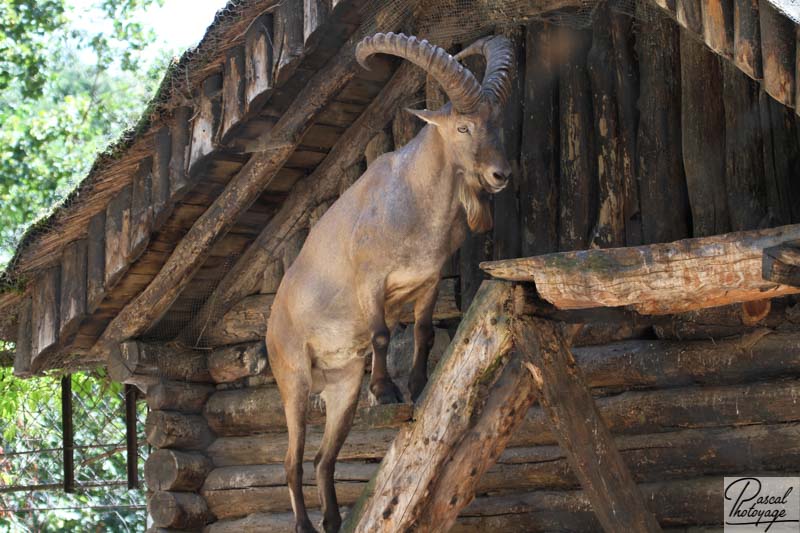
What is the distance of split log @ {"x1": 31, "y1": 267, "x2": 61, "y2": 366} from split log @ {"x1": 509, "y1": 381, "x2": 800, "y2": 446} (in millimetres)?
3207

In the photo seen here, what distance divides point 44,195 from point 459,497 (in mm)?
12138

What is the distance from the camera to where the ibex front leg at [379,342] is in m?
5.79

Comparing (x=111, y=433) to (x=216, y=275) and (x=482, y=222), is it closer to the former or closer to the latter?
(x=216, y=275)

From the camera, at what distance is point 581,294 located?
16.4 feet

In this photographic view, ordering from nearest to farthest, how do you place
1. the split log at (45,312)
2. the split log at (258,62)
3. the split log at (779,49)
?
1. the split log at (779,49)
2. the split log at (258,62)
3. the split log at (45,312)

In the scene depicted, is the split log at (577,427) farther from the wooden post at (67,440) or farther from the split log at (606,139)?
the wooden post at (67,440)

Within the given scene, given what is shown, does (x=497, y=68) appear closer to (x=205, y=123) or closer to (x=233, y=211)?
(x=205, y=123)

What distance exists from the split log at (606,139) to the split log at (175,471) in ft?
10.3

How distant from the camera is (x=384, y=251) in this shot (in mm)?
5809

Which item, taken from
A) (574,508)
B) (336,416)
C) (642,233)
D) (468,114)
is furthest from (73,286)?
(642,233)

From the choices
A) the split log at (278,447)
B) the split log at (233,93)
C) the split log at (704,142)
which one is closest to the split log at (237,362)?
the split log at (278,447)

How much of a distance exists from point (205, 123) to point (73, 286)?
1499 mm

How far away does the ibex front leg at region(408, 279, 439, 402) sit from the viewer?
5.91 metres

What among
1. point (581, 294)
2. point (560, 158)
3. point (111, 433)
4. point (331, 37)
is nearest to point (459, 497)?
point (581, 294)
